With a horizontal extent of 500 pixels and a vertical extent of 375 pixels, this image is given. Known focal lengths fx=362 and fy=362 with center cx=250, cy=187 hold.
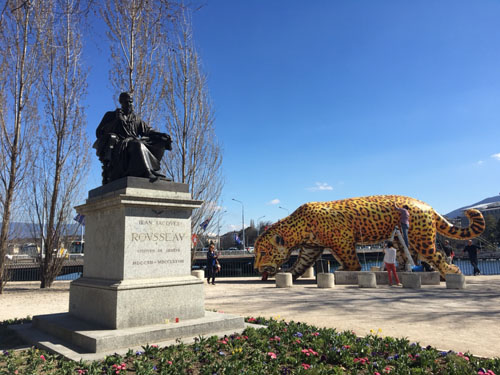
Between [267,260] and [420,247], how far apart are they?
242 inches

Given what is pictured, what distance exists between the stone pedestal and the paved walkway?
2.68m

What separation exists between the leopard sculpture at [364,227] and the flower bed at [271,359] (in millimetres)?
9523

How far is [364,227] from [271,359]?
36.1 ft

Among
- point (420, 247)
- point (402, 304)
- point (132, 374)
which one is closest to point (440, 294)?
point (402, 304)

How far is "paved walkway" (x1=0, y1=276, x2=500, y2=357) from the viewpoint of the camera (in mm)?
5820

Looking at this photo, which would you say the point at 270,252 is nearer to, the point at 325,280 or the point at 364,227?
the point at 325,280

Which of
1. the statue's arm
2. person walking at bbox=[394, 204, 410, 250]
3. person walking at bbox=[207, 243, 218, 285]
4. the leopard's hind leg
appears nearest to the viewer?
the statue's arm

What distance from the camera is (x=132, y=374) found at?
148 inches

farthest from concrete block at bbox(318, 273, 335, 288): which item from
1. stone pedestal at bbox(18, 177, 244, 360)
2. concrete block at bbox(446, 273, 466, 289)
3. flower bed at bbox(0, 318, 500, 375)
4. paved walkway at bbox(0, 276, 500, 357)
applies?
flower bed at bbox(0, 318, 500, 375)

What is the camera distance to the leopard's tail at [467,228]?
561 inches

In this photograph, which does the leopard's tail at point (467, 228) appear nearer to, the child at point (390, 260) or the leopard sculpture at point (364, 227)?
the leopard sculpture at point (364, 227)

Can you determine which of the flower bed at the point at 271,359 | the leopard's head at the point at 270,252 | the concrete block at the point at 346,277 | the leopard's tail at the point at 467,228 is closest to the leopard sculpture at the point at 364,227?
the leopard's tail at the point at 467,228

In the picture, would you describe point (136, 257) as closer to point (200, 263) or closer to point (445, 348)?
point (445, 348)

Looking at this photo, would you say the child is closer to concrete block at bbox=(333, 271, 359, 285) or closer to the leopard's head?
concrete block at bbox=(333, 271, 359, 285)
